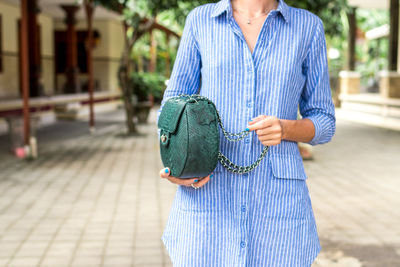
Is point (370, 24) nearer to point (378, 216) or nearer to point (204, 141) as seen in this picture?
point (378, 216)

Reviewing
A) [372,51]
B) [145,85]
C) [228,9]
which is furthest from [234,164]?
[372,51]

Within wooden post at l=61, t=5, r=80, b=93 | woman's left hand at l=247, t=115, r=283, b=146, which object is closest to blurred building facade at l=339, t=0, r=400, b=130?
wooden post at l=61, t=5, r=80, b=93

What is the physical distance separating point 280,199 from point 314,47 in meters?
0.47

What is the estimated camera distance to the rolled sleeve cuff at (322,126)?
1493mm

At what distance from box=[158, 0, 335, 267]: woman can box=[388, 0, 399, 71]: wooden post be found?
16.3m

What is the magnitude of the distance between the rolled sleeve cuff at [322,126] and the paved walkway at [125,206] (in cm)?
252

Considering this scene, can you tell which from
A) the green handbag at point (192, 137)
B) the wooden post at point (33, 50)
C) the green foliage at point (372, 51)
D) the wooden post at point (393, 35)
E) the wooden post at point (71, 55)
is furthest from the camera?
the green foliage at point (372, 51)

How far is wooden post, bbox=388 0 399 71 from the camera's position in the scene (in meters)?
16.3

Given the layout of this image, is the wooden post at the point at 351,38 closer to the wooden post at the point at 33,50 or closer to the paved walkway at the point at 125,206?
the paved walkway at the point at 125,206

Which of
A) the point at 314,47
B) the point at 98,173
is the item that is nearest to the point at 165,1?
the point at 98,173

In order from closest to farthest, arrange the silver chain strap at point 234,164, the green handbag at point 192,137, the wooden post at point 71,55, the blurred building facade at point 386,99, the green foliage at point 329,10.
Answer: the green handbag at point 192,137 < the silver chain strap at point 234,164 < the green foliage at point 329,10 < the blurred building facade at point 386,99 < the wooden post at point 71,55

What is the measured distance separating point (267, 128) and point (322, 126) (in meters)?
0.25

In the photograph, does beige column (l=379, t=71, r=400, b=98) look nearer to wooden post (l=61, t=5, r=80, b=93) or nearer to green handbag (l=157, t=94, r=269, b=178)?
wooden post (l=61, t=5, r=80, b=93)

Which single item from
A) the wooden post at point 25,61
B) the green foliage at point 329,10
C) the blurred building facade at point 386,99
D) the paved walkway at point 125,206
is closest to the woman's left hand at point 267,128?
the paved walkway at point 125,206
